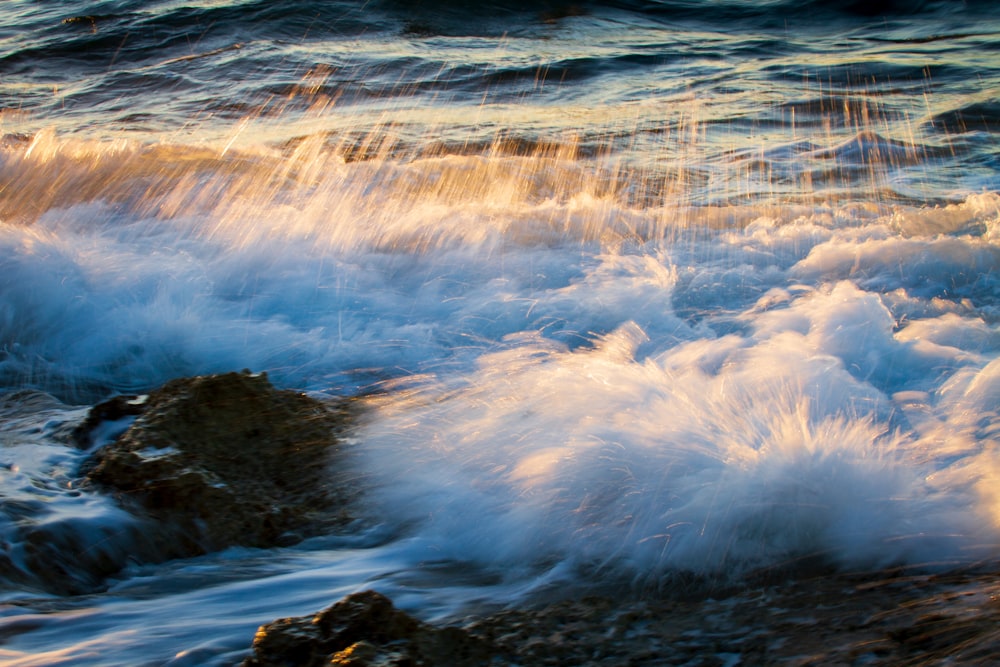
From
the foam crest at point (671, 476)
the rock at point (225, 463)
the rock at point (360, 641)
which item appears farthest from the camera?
the rock at point (225, 463)

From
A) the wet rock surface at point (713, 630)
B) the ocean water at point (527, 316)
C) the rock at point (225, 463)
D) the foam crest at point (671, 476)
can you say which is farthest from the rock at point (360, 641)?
the rock at point (225, 463)

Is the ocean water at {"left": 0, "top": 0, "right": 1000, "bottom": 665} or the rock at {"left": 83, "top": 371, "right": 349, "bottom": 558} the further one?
the rock at {"left": 83, "top": 371, "right": 349, "bottom": 558}

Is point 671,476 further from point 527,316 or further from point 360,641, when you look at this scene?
point 527,316

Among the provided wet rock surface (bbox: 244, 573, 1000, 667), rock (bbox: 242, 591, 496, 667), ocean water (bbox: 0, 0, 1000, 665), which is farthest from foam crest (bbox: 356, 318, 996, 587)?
rock (bbox: 242, 591, 496, 667)

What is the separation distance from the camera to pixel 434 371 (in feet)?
10.8

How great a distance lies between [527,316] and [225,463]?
169 centimetres

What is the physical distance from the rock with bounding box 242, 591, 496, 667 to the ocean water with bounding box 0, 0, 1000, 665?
239 millimetres

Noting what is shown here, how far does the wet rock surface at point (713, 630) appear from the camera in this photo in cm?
156

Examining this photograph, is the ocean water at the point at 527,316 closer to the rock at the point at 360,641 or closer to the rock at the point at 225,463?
the rock at the point at 225,463

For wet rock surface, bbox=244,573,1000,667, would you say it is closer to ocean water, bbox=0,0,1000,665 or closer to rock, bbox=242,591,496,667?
rock, bbox=242,591,496,667

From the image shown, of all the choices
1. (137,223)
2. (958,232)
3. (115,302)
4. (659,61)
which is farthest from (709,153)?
(115,302)

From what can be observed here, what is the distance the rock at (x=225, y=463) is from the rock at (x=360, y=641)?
67cm

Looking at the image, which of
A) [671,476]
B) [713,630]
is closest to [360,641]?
[713,630]

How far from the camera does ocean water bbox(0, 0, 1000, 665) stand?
81.5 inches
